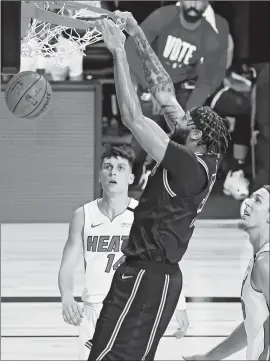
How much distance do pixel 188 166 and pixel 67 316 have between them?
0.92m

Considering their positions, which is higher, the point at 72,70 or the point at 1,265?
the point at 72,70

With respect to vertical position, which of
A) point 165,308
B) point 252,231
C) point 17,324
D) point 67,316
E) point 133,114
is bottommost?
point 17,324

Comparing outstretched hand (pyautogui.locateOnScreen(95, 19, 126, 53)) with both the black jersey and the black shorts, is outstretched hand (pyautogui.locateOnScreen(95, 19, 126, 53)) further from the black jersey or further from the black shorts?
the black shorts

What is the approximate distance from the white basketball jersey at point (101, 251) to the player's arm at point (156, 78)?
0.51m

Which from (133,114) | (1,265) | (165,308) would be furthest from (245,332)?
(1,265)

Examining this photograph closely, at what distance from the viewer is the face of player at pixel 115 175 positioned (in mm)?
4180

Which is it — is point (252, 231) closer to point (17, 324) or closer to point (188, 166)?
point (188, 166)

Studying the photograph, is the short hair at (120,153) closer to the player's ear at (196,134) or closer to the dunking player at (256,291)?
the player's ear at (196,134)

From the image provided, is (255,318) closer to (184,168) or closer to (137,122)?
(184,168)

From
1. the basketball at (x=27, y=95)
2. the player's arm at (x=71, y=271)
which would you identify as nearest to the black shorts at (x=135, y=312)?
the player's arm at (x=71, y=271)

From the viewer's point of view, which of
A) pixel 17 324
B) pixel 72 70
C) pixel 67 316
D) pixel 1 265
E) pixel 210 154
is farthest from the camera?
pixel 72 70

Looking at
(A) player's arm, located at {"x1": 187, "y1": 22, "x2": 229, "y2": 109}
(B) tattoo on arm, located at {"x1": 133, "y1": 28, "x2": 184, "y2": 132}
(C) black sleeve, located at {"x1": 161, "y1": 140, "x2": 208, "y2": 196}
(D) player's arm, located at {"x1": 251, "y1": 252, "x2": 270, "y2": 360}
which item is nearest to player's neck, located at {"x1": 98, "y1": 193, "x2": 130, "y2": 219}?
(B) tattoo on arm, located at {"x1": 133, "y1": 28, "x2": 184, "y2": 132}

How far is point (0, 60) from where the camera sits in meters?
3.69

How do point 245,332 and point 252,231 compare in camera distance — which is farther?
point 245,332
